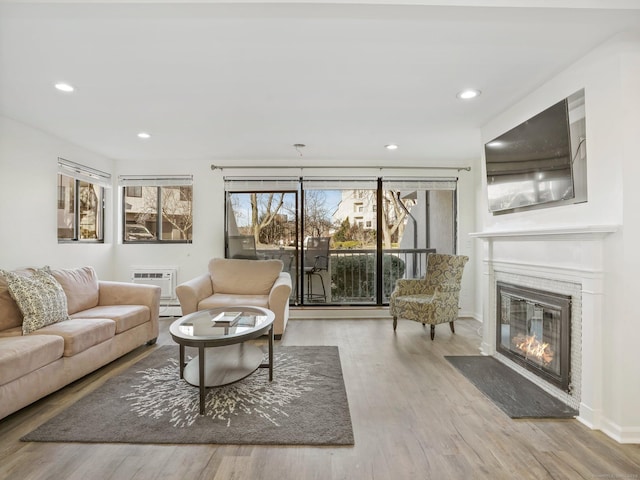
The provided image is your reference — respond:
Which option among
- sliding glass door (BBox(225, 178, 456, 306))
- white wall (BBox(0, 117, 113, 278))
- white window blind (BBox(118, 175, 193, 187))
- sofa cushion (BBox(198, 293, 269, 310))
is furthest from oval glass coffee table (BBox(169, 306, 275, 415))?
white window blind (BBox(118, 175, 193, 187))

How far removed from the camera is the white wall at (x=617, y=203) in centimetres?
194

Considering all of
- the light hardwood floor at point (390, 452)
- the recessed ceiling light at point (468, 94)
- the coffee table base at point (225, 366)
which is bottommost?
the light hardwood floor at point (390, 452)

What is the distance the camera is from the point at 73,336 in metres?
2.53

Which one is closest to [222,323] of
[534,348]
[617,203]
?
[534,348]

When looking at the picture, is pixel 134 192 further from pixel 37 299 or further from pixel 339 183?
pixel 339 183

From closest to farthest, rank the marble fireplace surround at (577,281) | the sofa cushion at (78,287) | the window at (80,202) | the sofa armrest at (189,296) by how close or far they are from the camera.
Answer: the marble fireplace surround at (577,281) → the sofa cushion at (78,287) → the sofa armrest at (189,296) → the window at (80,202)

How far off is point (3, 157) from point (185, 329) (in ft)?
8.63

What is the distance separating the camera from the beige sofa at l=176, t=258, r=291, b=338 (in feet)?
12.5

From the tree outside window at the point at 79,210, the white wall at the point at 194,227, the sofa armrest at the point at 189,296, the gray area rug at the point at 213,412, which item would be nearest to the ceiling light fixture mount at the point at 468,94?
the white wall at the point at 194,227

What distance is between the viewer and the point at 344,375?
9.39 ft

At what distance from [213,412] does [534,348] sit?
2558mm

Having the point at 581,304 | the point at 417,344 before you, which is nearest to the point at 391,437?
the point at 581,304

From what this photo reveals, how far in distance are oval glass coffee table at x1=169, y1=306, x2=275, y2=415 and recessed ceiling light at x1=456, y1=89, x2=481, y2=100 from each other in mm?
2445

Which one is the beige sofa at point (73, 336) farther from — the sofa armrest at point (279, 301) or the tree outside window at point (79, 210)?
the sofa armrest at point (279, 301)
